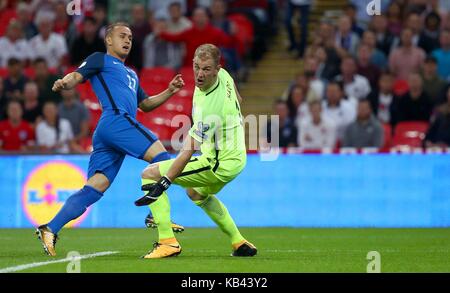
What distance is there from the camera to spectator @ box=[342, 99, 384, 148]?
53.7ft

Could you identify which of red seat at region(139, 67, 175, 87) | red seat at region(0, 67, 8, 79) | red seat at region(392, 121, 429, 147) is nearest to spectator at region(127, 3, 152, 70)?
red seat at region(139, 67, 175, 87)

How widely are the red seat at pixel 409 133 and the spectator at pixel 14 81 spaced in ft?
19.9

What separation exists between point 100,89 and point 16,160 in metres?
5.26

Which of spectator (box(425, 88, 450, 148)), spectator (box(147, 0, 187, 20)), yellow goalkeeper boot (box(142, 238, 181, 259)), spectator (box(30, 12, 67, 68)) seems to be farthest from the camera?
spectator (box(147, 0, 187, 20))

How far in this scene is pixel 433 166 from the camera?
49.0 feet

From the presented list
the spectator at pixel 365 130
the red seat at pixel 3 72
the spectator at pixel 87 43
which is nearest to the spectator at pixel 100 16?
the spectator at pixel 87 43

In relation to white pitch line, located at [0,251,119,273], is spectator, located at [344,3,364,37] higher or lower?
higher

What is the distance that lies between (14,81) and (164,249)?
9.48m

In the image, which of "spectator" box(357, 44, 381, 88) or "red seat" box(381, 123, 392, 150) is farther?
"spectator" box(357, 44, 381, 88)

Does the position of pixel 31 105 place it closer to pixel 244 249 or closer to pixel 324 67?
pixel 324 67

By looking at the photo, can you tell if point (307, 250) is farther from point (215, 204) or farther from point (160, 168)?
point (160, 168)

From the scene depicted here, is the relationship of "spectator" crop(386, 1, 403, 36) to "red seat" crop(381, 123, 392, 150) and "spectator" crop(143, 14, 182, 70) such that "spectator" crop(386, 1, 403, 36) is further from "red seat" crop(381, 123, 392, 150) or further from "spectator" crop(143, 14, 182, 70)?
"spectator" crop(143, 14, 182, 70)

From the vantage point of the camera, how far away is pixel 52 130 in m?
17.0

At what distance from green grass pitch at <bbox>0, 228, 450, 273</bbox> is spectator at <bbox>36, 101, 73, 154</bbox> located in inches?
110
